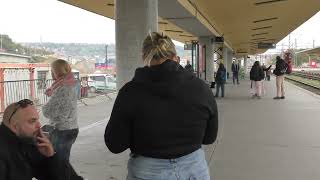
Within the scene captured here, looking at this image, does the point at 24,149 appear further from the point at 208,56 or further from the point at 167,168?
the point at 208,56

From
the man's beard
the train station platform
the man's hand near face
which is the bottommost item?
the train station platform

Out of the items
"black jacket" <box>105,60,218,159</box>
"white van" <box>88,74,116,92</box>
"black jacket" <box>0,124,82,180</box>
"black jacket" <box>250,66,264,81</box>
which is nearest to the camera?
"black jacket" <box>0,124,82,180</box>

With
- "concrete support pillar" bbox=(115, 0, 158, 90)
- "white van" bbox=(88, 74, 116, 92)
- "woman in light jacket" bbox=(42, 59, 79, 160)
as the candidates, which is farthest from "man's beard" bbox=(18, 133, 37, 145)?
"white van" bbox=(88, 74, 116, 92)

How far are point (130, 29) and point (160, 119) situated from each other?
6751 millimetres

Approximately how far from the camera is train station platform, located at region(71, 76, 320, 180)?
6695 mm

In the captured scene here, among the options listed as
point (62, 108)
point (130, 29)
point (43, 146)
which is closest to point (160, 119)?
point (43, 146)

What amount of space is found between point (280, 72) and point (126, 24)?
34.9ft

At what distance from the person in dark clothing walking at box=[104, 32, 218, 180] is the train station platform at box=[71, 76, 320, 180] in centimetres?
374

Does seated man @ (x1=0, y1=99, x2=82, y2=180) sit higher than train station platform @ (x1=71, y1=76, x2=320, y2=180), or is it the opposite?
seated man @ (x1=0, y1=99, x2=82, y2=180)

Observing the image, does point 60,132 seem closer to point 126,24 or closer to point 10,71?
point 126,24

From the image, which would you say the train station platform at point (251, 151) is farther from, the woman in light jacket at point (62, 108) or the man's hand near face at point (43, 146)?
the man's hand near face at point (43, 146)

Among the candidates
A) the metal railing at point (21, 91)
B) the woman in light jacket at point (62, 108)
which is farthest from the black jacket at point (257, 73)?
the woman in light jacket at point (62, 108)

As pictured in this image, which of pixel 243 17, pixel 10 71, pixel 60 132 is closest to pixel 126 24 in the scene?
pixel 60 132

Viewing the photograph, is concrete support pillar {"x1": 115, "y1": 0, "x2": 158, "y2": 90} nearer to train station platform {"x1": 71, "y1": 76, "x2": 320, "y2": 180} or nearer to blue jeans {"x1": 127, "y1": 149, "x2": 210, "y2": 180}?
train station platform {"x1": 71, "y1": 76, "x2": 320, "y2": 180}
